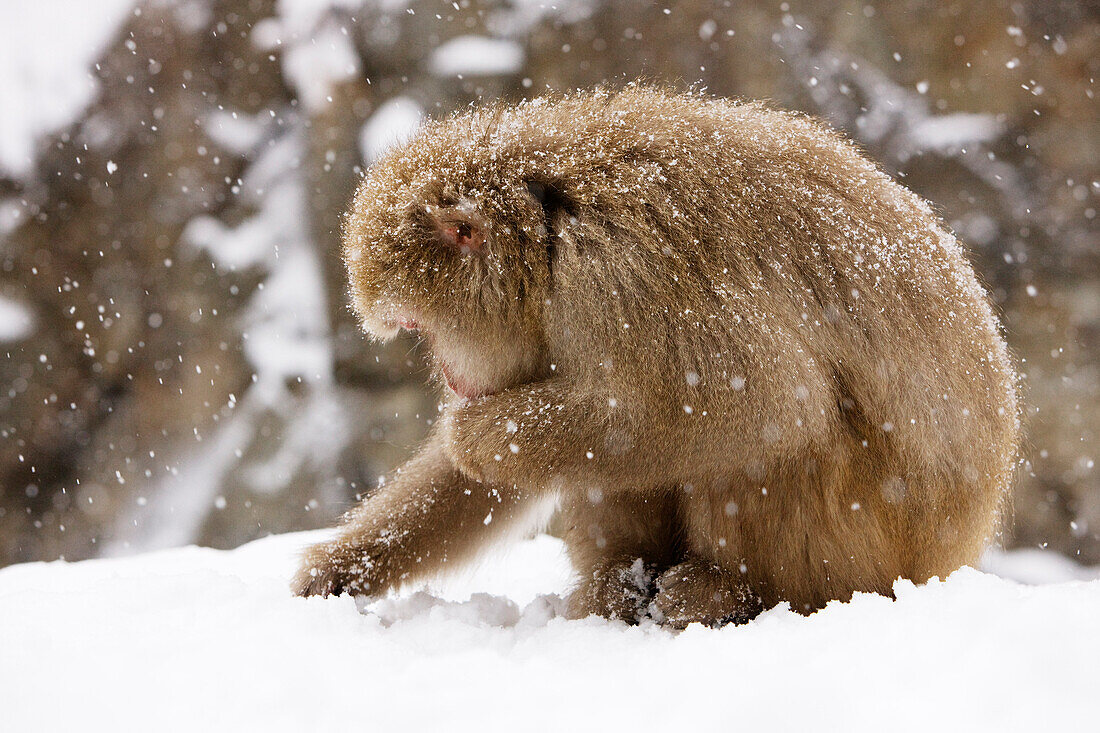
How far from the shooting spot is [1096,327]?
545 cm

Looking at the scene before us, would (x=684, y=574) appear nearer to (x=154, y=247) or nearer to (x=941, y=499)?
(x=941, y=499)

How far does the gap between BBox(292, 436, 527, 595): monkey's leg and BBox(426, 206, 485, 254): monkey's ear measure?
2.39 feet

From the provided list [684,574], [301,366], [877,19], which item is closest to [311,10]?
[301,366]

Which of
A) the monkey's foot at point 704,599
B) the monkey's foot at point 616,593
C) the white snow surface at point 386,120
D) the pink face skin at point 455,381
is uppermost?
the pink face skin at point 455,381

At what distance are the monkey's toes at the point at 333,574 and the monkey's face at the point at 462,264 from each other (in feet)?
2.09

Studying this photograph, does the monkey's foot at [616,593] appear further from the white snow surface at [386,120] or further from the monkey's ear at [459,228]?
the white snow surface at [386,120]

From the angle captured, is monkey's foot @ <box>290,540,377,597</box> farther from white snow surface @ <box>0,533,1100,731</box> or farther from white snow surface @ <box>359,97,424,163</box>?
white snow surface @ <box>359,97,424,163</box>

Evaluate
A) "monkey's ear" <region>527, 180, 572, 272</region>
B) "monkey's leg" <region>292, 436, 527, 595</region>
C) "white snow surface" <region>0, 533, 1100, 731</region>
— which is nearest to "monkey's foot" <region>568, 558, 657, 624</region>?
"white snow surface" <region>0, 533, 1100, 731</region>

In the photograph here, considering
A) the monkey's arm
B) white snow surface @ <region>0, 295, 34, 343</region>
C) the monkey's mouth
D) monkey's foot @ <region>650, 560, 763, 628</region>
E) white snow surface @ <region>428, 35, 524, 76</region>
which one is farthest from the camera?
white snow surface @ <region>0, 295, 34, 343</region>

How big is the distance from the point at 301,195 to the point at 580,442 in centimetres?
511

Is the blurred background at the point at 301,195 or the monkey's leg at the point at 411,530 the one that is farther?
the blurred background at the point at 301,195

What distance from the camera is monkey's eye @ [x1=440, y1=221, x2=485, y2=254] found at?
2.04m

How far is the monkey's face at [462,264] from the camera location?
6.59 feet

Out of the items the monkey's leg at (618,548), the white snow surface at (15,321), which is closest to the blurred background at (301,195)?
the white snow surface at (15,321)
